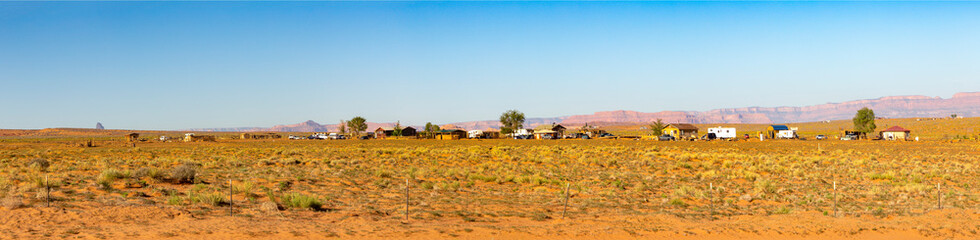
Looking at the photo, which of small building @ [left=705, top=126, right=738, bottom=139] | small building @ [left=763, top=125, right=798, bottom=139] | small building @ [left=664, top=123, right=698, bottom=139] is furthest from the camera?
small building @ [left=664, top=123, right=698, bottom=139]

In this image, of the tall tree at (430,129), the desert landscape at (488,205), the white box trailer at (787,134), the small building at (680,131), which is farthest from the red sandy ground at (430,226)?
the tall tree at (430,129)

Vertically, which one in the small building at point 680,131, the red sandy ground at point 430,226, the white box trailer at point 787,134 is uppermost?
the small building at point 680,131

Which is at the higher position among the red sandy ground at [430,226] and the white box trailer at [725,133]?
the white box trailer at [725,133]

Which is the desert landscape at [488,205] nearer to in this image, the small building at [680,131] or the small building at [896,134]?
the small building at [896,134]

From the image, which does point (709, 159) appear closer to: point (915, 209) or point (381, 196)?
point (915, 209)

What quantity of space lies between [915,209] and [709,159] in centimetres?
2200

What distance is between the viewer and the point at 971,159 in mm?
40062

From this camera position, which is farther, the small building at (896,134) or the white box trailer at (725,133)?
the white box trailer at (725,133)

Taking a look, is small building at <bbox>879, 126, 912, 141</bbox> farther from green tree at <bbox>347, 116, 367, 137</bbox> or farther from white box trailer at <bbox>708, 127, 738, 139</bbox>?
green tree at <bbox>347, 116, 367, 137</bbox>

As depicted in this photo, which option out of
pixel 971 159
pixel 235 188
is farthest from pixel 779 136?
pixel 235 188

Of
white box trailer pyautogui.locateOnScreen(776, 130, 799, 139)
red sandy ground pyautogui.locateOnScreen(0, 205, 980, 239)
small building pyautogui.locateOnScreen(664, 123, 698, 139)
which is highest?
small building pyautogui.locateOnScreen(664, 123, 698, 139)

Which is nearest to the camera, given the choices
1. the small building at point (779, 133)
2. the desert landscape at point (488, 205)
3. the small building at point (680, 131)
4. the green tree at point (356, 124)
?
the desert landscape at point (488, 205)

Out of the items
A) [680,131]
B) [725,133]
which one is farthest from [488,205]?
[680,131]

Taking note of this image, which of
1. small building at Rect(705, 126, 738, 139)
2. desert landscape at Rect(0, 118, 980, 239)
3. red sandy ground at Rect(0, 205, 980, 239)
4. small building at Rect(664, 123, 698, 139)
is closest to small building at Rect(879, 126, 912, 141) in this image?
small building at Rect(705, 126, 738, 139)
